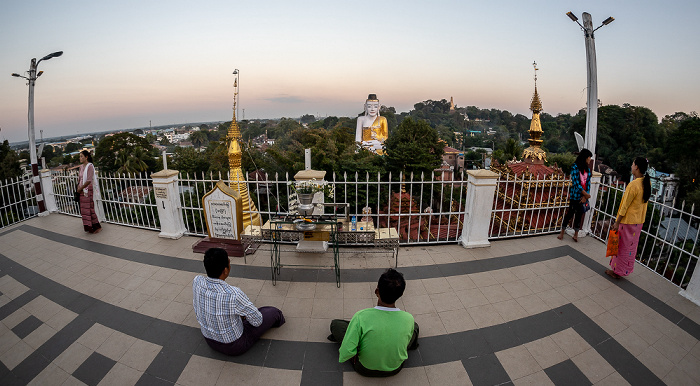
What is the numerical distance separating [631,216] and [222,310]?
5.39 metres

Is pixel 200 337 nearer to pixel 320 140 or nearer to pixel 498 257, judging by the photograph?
pixel 498 257

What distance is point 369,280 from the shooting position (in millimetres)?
4617

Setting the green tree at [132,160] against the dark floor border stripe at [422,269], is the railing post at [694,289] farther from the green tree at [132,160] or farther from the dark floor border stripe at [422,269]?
the green tree at [132,160]

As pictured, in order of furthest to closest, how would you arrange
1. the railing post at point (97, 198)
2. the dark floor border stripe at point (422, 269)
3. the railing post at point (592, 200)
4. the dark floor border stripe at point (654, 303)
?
the railing post at point (97, 198) → the railing post at point (592, 200) → the dark floor border stripe at point (422, 269) → the dark floor border stripe at point (654, 303)

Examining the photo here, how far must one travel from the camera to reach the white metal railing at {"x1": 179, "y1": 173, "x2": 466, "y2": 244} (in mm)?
5293

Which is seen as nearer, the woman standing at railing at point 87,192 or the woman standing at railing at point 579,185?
the woman standing at railing at point 579,185

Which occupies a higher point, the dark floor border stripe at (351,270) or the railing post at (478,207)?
the railing post at (478,207)

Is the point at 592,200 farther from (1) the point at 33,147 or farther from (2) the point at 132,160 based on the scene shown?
(2) the point at 132,160

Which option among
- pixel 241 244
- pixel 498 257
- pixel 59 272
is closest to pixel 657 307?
pixel 498 257

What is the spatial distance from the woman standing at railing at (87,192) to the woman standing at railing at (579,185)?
9.55m

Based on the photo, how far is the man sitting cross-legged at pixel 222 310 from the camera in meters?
2.94

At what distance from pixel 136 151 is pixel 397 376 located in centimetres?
3736

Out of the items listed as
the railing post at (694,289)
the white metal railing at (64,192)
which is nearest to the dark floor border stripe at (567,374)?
the railing post at (694,289)

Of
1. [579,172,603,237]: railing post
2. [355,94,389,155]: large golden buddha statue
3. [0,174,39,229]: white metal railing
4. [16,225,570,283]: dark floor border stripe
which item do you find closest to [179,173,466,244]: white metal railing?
[16,225,570,283]: dark floor border stripe
